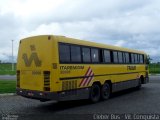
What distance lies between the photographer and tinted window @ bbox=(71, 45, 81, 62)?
1461cm

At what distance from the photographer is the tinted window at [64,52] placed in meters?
13.8

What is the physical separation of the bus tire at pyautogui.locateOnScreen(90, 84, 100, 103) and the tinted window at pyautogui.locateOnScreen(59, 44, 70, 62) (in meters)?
2.57

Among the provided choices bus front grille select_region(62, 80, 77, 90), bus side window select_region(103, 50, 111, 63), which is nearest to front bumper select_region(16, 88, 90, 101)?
bus front grille select_region(62, 80, 77, 90)

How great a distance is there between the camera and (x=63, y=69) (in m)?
13.7

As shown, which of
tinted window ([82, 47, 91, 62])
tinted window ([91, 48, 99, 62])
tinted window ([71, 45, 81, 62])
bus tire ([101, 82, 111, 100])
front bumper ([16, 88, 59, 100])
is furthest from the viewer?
bus tire ([101, 82, 111, 100])

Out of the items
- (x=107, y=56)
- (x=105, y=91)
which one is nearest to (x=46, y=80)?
(x=105, y=91)

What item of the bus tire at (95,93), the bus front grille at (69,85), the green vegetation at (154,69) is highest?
the green vegetation at (154,69)

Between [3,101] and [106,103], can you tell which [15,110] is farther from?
[106,103]

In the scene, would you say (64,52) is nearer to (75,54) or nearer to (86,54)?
(75,54)

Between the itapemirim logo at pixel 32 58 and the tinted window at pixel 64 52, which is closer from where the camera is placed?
the tinted window at pixel 64 52

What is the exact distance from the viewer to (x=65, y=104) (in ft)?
51.5

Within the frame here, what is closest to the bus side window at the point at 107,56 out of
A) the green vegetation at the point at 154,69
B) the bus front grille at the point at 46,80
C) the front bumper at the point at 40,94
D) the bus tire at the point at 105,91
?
the bus tire at the point at 105,91

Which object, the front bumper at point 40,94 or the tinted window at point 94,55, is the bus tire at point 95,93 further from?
the front bumper at point 40,94

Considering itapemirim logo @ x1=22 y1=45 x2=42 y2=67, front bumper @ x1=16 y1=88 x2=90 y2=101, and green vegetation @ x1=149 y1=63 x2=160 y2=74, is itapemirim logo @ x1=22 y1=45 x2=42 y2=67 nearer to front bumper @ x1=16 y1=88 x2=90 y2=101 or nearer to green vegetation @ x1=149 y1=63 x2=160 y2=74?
front bumper @ x1=16 y1=88 x2=90 y2=101
